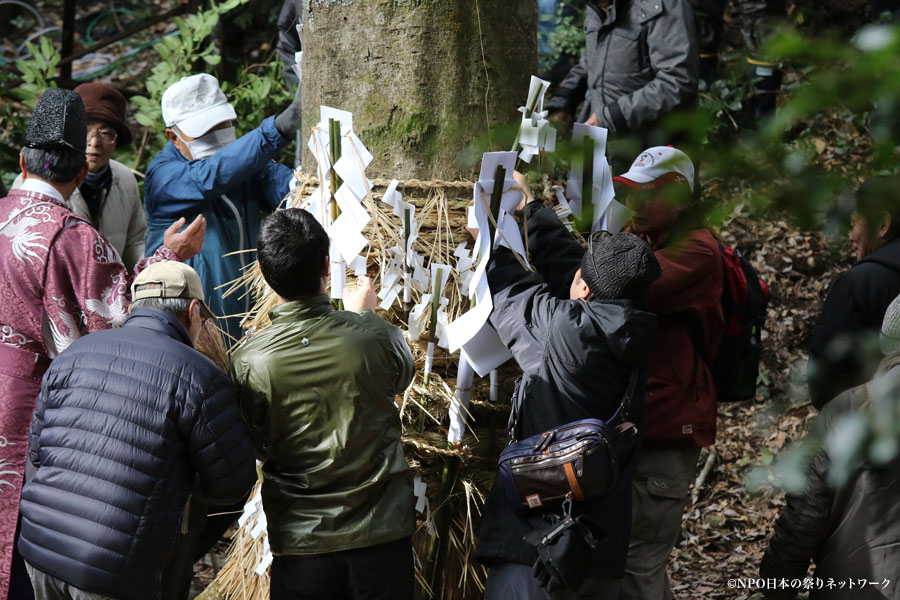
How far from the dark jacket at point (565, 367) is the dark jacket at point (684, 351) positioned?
0.33 meters

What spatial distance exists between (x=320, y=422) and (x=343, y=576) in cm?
41

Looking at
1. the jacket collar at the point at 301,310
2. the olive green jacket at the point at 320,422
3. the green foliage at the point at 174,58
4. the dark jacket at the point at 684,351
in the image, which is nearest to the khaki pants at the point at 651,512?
the dark jacket at the point at 684,351

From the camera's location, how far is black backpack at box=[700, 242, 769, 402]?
306cm

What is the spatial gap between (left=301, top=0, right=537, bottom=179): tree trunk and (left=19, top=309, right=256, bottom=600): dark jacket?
2.73ft

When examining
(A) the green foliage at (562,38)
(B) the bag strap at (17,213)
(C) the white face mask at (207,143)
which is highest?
(A) the green foliage at (562,38)

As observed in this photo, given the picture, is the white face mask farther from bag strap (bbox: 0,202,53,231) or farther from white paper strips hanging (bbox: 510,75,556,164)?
white paper strips hanging (bbox: 510,75,556,164)

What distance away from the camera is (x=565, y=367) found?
2.43m

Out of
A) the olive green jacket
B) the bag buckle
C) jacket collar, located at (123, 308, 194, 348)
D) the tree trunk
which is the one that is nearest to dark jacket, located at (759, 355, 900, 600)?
the bag buckle

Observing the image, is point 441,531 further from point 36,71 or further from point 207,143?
point 36,71

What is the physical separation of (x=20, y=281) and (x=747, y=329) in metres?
2.28

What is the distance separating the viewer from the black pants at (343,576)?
2.38 metres

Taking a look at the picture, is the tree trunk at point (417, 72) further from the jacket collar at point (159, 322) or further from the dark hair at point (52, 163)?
the dark hair at point (52, 163)

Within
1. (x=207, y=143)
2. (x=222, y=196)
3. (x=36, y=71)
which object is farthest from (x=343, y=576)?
(x=36, y=71)

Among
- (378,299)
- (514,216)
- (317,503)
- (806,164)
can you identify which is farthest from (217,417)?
(806,164)
